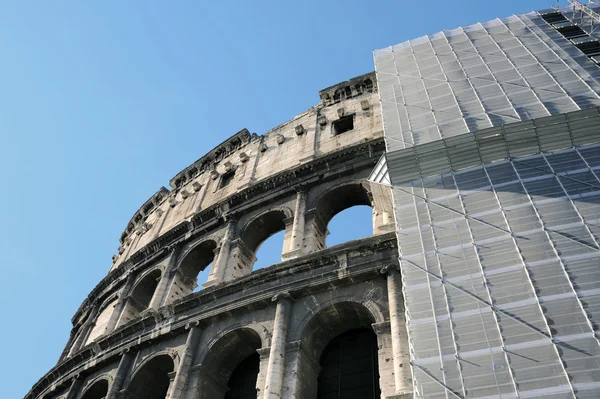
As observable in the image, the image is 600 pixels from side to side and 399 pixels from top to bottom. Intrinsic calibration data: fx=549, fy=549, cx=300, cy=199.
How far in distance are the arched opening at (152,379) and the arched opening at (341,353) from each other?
13.0ft

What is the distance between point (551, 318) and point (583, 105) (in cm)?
701

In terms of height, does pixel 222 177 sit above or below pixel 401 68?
below

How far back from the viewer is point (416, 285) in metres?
10.5

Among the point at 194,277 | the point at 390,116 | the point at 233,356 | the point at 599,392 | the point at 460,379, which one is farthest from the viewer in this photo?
the point at 194,277

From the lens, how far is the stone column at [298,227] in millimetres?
13862

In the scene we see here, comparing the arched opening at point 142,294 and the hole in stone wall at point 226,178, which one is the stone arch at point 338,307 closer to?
the arched opening at point 142,294

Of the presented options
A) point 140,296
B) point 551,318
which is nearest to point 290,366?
point 551,318

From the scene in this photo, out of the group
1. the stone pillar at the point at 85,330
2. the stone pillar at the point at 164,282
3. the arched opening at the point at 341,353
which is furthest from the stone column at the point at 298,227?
the stone pillar at the point at 85,330

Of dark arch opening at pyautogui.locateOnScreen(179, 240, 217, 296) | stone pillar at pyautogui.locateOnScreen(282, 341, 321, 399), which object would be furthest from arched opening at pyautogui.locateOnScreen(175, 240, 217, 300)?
stone pillar at pyautogui.locateOnScreen(282, 341, 321, 399)

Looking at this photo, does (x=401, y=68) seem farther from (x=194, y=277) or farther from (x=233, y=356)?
(x=233, y=356)

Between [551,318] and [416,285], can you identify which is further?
[416,285]

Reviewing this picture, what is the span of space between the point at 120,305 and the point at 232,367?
656cm

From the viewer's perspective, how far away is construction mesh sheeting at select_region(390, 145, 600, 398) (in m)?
8.37

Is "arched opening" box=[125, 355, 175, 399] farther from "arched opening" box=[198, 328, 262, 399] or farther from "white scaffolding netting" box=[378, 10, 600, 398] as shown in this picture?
"white scaffolding netting" box=[378, 10, 600, 398]
